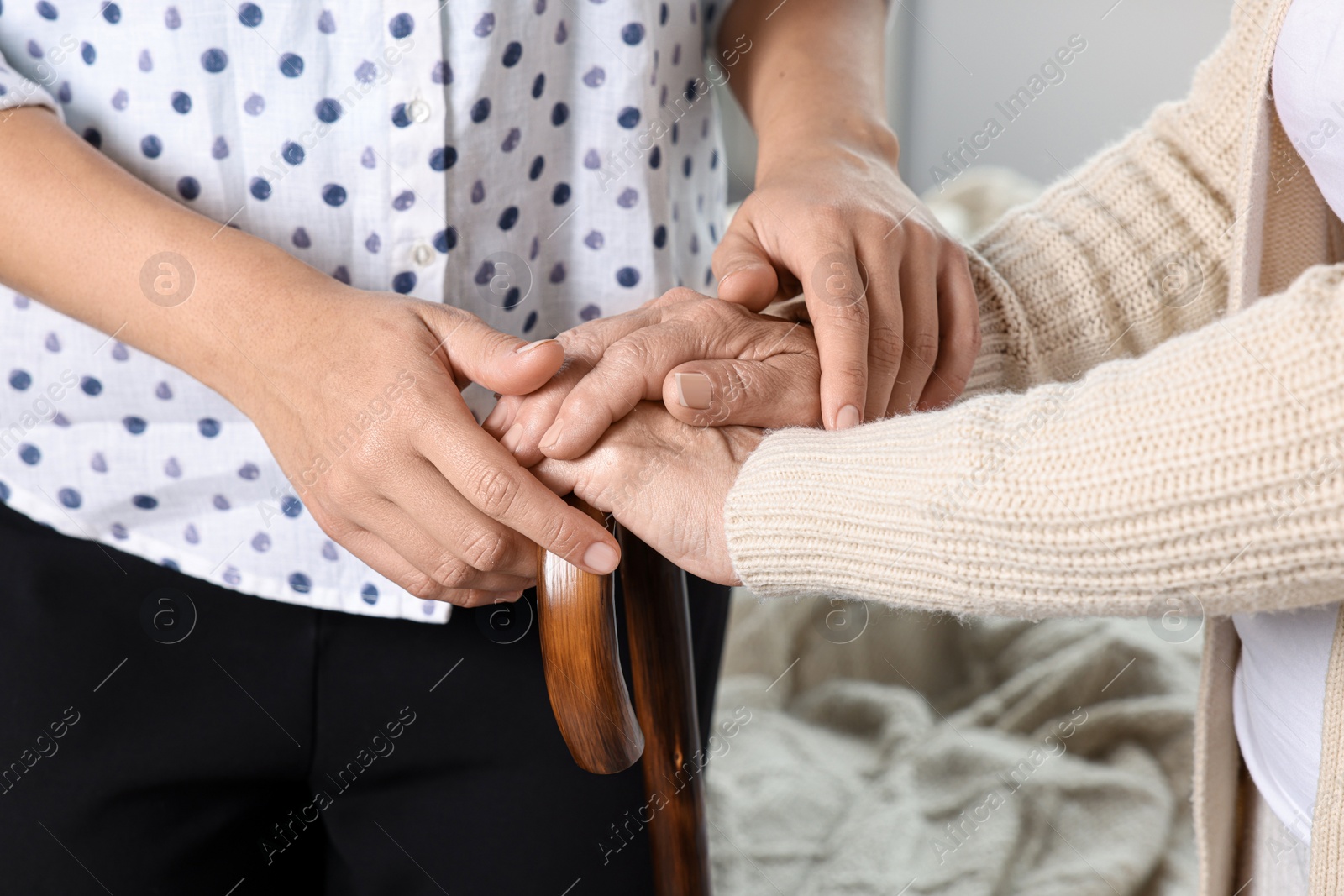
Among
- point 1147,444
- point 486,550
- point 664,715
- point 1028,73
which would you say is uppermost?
point 1147,444

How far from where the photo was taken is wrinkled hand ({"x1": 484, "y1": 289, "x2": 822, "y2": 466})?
1.72 ft

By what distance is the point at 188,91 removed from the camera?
530 mm

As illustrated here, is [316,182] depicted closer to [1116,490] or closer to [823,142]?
[823,142]

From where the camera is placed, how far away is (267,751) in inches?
Answer: 24.0

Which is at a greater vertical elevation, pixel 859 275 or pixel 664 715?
pixel 859 275

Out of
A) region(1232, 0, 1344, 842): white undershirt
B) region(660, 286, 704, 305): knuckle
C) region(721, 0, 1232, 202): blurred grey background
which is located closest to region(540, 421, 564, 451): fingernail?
region(660, 286, 704, 305): knuckle

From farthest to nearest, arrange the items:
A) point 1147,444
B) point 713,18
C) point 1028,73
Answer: point 1028,73
point 713,18
point 1147,444

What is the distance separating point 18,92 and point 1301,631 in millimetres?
660

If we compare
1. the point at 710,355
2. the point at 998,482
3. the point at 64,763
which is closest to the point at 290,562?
the point at 64,763

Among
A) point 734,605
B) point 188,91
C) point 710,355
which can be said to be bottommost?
point 734,605

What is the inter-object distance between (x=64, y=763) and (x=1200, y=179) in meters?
0.76

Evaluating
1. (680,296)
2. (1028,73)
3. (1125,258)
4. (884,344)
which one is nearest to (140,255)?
(680,296)

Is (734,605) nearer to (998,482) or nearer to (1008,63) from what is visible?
(998,482)

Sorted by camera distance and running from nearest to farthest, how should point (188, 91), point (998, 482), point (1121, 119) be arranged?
1. point (998, 482)
2. point (188, 91)
3. point (1121, 119)
